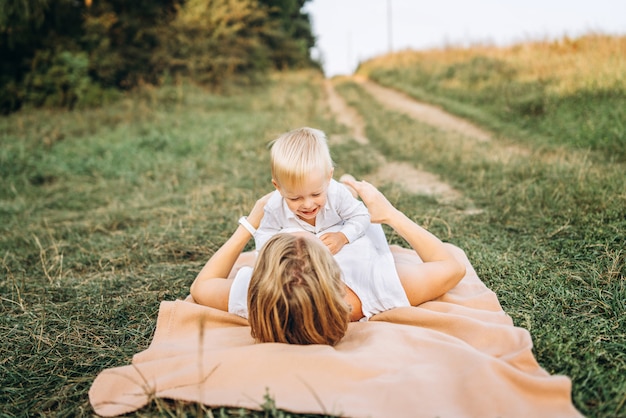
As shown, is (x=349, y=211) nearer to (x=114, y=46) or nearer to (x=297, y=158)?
(x=297, y=158)

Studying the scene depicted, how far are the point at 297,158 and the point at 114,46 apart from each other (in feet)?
47.8

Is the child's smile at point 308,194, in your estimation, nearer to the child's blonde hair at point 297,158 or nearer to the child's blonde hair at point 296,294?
the child's blonde hair at point 297,158

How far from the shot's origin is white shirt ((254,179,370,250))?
3.10 m

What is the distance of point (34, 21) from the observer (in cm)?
1177

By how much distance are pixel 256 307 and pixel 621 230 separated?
2.89m

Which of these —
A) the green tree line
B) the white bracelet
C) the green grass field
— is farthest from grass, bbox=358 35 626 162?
the green tree line

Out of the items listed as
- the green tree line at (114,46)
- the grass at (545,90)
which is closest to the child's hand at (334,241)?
the grass at (545,90)

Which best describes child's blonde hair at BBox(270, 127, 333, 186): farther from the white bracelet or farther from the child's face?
the white bracelet

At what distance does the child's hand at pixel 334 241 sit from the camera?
2.81 metres

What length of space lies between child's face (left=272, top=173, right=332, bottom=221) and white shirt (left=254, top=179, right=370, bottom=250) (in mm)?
187

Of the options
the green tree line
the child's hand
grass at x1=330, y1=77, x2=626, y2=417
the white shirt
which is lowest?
grass at x1=330, y1=77, x2=626, y2=417

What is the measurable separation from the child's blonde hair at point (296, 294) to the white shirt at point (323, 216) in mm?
992

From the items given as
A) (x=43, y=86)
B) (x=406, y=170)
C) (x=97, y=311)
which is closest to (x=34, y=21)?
(x=43, y=86)

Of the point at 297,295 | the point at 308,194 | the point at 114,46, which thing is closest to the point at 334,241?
the point at 308,194
